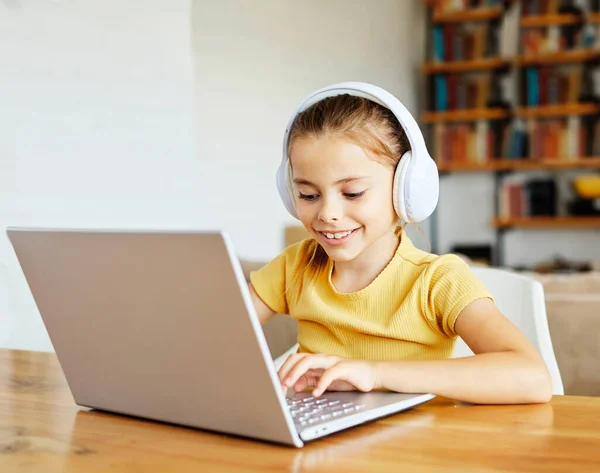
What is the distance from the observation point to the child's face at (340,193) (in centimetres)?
104

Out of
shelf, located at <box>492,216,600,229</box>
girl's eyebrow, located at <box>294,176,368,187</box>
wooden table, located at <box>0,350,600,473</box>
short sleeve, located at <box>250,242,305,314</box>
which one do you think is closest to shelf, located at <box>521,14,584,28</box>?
shelf, located at <box>492,216,600,229</box>

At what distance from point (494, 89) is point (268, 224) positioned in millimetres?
3344

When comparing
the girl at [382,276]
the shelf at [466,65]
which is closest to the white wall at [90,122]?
the girl at [382,276]

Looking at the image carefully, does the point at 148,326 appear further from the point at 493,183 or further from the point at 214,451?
the point at 493,183

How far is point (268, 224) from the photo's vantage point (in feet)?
11.2

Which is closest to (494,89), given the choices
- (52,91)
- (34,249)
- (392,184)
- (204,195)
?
(204,195)

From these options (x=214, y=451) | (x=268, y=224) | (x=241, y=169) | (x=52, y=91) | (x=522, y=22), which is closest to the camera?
(x=214, y=451)

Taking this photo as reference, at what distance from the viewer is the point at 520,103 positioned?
20.4 feet

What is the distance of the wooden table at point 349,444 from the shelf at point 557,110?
5.38 m

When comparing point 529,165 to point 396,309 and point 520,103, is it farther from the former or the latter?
point 396,309

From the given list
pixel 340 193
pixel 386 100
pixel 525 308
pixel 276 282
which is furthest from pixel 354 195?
pixel 525 308

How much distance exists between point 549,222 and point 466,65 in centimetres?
137

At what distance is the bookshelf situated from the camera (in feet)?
19.5

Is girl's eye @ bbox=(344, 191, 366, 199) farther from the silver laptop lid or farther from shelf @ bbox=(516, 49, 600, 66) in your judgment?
shelf @ bbox=(516, 49, 600, 66)
